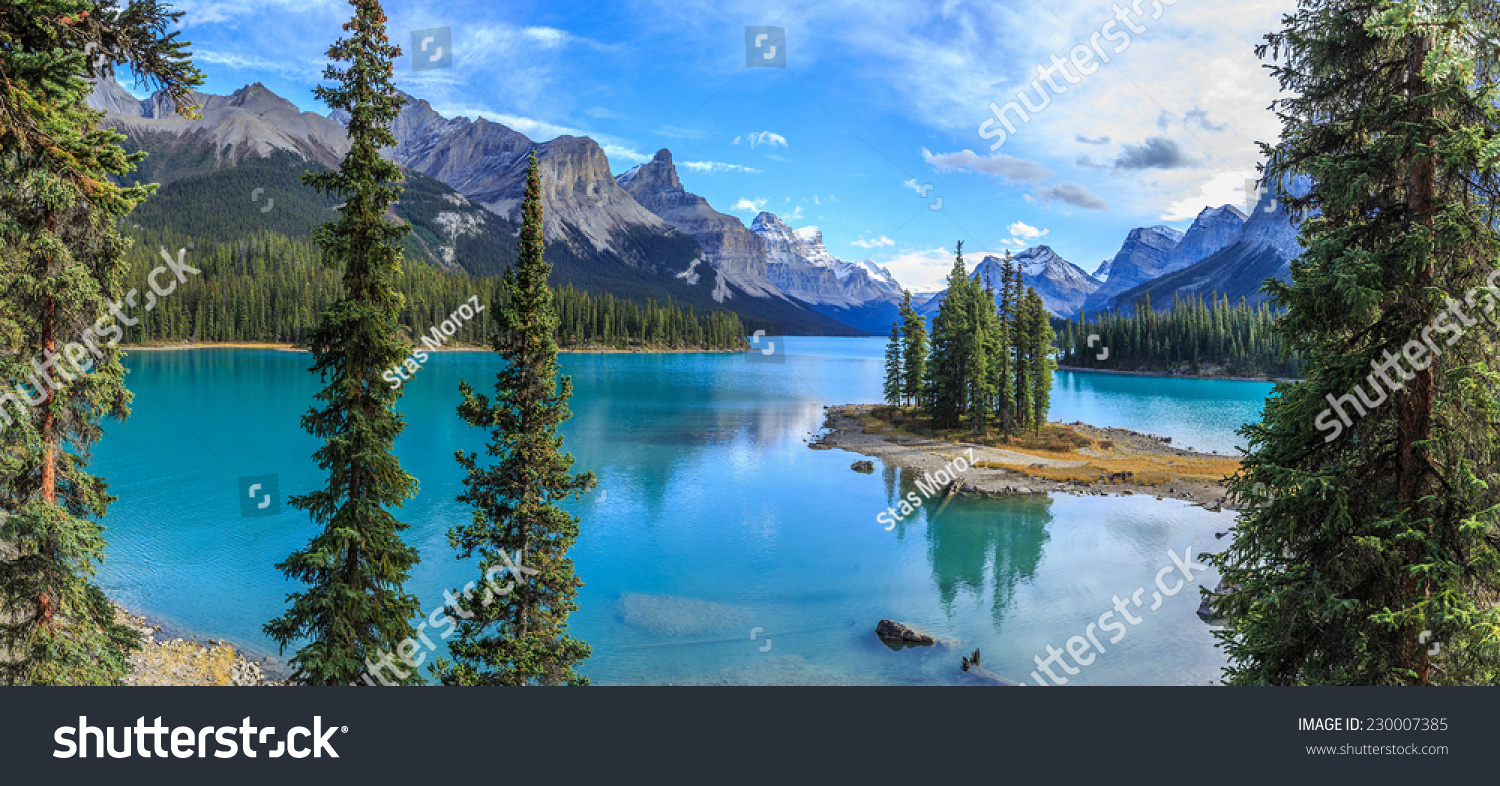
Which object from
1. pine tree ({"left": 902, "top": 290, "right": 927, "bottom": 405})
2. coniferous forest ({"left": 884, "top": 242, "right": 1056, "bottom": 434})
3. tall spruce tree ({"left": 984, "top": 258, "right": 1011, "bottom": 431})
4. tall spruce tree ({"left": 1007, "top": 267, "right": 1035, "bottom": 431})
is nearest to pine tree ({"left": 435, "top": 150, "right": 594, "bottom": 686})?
coniferous forest ({"left": 884, "top": 242, "right": 1056, "bottom": 434})

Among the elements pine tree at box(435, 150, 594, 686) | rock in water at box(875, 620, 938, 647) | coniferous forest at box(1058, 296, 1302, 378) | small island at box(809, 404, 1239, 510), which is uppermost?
coniferous forest at box(1058, 296, 1302, 378)

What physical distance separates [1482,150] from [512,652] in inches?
746

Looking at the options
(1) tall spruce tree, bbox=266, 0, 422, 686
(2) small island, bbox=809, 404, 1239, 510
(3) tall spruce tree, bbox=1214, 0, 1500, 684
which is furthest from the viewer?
(2) small island, bbox=809, 404, 1239, 510

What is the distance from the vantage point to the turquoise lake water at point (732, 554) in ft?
85.9

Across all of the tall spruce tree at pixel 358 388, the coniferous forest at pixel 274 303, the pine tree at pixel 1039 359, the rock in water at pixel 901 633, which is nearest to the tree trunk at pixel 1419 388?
the tall spruce tree at pixel 358 388

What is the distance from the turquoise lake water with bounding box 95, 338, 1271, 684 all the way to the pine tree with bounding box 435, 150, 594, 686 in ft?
25.5

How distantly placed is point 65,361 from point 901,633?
24792 mm

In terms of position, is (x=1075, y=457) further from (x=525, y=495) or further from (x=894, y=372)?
(x=525, y=495)

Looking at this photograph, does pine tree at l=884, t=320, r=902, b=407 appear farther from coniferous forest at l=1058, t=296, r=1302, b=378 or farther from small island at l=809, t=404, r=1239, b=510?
coniferous forest at l=1058, t=296, r=1302, b=378

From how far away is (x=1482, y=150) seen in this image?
9.16m

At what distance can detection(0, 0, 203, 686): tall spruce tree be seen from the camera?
400 inches

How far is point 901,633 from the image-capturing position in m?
27.1

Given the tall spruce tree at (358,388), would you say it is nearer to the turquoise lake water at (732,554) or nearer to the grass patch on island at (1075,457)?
the turquoise lake water at (732,554)
